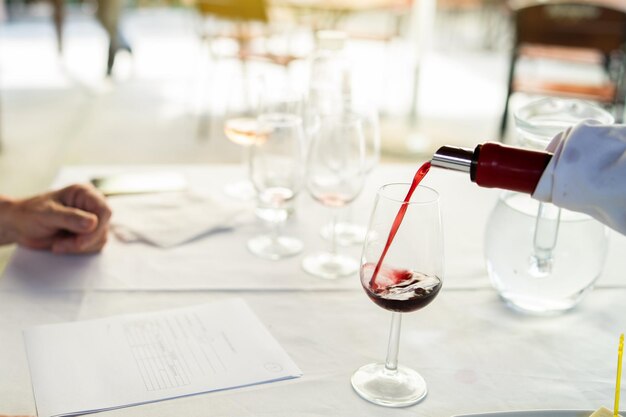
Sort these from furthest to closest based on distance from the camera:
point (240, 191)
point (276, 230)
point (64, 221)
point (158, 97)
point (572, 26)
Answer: point (158, 97) → point (572, 26) → point (240, 191) → point (276, 230) → point (64, 221)

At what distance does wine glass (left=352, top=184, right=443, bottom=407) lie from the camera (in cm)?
72

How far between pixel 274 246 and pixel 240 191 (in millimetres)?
257

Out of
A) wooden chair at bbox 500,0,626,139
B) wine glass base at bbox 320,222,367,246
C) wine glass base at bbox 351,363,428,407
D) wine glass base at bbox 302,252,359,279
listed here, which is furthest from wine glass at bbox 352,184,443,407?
wooden chair at bbox 500,0,626,139

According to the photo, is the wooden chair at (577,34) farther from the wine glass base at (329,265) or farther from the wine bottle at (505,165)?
the wine bottle at (505,165)

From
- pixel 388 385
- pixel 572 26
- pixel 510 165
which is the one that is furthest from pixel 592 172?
pixel 572 26

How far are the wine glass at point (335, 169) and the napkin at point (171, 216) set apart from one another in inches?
7.7

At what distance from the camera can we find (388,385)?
765mm

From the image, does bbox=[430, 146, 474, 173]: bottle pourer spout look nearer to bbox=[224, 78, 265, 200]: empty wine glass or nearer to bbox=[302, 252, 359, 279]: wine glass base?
bbox=[302, 252, 359, 279]: wine glass base

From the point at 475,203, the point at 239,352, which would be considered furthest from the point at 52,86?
the point at 239,352

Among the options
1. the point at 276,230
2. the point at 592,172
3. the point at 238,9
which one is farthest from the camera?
the point at 238,9

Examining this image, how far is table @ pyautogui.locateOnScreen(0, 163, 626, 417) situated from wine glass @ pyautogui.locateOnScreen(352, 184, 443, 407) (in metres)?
0.02

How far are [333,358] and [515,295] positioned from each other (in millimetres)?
271

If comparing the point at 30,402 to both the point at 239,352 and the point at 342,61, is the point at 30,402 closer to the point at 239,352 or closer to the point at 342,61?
the point at 239,352

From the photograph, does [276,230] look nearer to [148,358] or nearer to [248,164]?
[248,164]
